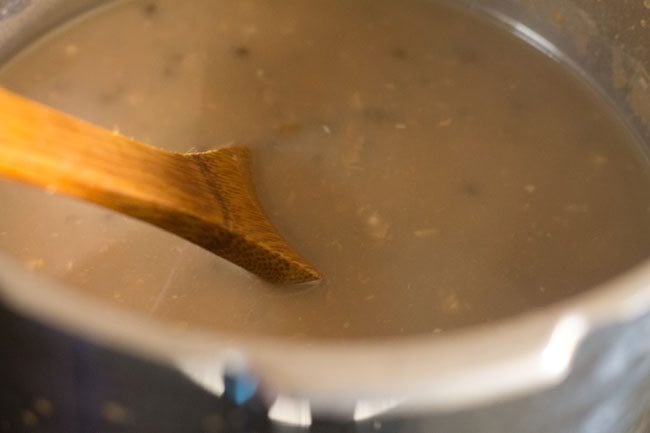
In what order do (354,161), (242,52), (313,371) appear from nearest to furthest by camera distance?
1. (313,371)
2. (354,161)
3. (242,52)

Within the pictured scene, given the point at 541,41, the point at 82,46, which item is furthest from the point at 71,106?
the point at 541,41

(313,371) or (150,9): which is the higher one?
(313,371)

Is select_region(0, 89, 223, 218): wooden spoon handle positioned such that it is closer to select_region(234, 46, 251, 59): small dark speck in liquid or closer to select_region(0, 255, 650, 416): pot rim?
select_region(0, 255, 650, 416): pot rim

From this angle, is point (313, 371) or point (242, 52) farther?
point (242, 52)

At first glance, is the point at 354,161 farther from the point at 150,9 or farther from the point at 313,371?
the point at 313,371

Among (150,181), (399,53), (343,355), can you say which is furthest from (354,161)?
(343,355)

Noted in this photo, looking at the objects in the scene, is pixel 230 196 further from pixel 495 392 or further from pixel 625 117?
pixel 625 117

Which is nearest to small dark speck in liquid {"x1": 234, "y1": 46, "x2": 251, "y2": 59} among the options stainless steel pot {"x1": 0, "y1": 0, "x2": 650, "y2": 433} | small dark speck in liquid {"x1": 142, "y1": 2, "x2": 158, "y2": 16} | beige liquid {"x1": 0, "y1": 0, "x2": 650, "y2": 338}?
beige liquid {"x1": 0, "y1": 0, "x2": 650, "y2": 338}
